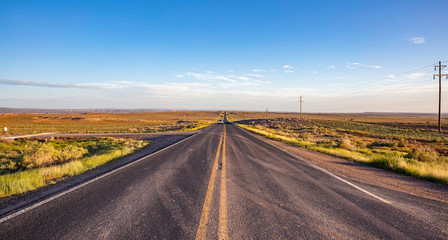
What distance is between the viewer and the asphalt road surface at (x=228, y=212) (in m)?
3.38

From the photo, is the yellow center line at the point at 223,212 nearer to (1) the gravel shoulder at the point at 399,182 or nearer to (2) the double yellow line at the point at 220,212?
(2) the double yellow line at the point at 220,212

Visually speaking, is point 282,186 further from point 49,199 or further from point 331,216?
point 49,199

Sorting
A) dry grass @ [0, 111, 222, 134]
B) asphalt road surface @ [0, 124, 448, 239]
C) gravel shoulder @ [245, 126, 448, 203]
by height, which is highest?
asphalt road surface @ [0, 124, 448, 239]

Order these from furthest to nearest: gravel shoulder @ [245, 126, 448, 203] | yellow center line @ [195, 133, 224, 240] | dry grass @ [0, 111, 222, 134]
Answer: dry grass @ [0, 111, 222, 134] < gravel shoulder @ [245, 126, 448, 203] < yellow center line @ [195, 133, 224, 240]

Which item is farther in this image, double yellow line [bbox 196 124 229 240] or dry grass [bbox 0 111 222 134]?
dry grass [bbox 0 111 222 134]

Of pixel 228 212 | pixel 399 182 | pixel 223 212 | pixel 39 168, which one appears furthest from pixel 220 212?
pixel 39 168

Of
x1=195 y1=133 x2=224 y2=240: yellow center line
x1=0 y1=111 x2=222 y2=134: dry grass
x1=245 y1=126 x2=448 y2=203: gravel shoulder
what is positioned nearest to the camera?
x1=195 y1=133 x2=224 y2=240: yellow center line

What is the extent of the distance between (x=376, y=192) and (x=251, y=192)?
3419mm

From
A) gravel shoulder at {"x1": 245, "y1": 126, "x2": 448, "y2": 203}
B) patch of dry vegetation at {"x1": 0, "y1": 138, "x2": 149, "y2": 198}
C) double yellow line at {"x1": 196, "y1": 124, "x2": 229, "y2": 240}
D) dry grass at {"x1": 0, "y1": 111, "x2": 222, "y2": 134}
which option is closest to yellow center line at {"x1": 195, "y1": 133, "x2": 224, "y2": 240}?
double yellow line at {"x1": 196, "y1": 124, "x2": 229, "y2": 240}

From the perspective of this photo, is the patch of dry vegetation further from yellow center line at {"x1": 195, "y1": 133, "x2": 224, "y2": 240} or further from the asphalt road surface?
yellow center line at {"x1": 195, "y1": 133, "x2": 224, "y2": 240}

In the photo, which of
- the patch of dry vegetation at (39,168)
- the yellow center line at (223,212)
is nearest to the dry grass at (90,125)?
the patch of dry vegetation at (39,168)

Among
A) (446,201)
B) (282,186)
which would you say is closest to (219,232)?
(282,186)

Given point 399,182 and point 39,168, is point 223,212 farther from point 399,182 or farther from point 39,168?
point 39,168

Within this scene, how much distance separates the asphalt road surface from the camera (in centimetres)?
338
